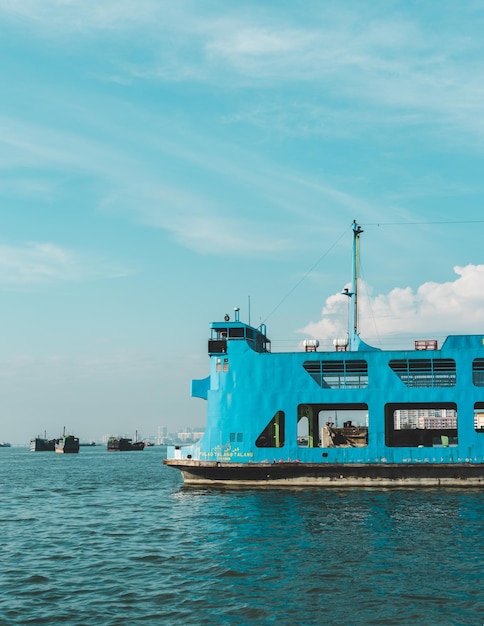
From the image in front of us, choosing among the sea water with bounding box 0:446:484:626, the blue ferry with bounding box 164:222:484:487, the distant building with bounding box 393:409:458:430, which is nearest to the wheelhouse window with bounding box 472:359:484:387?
the blue ferry with bounding box 164:222:484:487

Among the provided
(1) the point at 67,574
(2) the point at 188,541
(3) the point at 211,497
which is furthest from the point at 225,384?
(1) the point at 67,574

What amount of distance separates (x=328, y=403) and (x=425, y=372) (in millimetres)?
5197

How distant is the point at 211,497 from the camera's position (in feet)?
100

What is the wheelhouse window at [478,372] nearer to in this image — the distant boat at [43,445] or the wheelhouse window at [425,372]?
the wheelhouse window at [425,372]

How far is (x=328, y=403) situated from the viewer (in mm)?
32188

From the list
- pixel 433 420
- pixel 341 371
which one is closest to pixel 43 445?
pixel 433 420

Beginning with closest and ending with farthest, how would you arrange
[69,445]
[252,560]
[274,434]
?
[252,560], [274,434], [69,445]

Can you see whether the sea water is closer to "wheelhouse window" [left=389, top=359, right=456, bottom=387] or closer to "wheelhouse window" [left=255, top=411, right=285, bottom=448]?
"wheelhouse window" [left=255, top=411, right=285, bottom=448]

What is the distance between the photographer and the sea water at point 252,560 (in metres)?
13.9

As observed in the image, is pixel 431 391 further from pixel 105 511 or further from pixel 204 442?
pixel 105 511

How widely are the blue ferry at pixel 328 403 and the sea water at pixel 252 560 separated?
3.86 ft

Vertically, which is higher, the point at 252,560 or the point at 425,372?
the point at 425,372

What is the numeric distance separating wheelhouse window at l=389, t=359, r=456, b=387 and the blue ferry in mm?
49

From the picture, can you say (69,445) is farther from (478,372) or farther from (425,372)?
(478,372)
